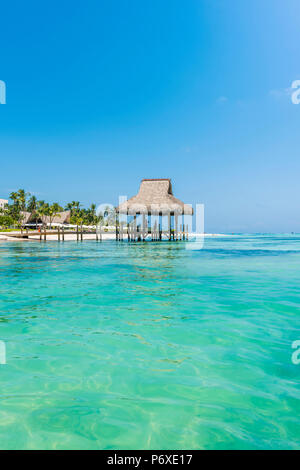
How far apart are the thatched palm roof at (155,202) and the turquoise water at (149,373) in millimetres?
22616

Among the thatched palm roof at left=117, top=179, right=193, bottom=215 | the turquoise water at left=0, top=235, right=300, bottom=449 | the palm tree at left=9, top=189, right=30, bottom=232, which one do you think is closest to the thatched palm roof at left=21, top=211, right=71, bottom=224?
the palm tree at left=9, top=189, right=30, bottom=232

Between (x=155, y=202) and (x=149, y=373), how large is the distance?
1051 inches

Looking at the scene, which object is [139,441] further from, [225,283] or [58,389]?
[225,283]

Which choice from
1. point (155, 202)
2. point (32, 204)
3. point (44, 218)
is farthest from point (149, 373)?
point (32, 204)

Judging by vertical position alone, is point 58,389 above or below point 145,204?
below

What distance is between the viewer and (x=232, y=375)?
3256 millimetres

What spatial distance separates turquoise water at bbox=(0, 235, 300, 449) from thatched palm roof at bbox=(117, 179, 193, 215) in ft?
74.2

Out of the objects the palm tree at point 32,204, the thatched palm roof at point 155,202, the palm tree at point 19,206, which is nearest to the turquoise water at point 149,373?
the thatched palm roof at point 155,202

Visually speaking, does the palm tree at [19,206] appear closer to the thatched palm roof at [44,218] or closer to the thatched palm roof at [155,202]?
the thatched palm roof at [44,218]

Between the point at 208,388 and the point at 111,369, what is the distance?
1089 mm

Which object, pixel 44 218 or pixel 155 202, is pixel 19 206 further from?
pixel 155 202

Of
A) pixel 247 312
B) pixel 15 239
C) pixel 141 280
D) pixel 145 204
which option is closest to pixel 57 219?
pixel 15 239

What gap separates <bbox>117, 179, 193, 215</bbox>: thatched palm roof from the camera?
95.6 feet

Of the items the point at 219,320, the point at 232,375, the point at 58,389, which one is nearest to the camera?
the point at 58,389
